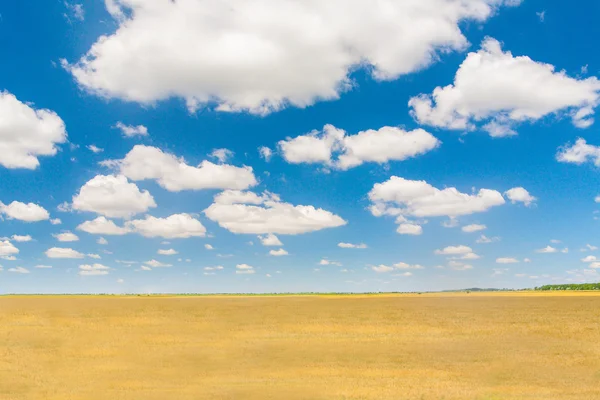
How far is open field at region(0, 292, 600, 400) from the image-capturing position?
3509 cm

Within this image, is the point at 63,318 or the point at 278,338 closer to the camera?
the point at 278,338

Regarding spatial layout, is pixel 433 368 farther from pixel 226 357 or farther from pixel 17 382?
pixel 17 382

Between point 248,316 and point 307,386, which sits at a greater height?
point 248,316

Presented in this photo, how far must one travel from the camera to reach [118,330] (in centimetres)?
5412

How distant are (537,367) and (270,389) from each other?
22.1 metres

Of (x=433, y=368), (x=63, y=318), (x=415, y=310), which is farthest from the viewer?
(x=415, y=310)

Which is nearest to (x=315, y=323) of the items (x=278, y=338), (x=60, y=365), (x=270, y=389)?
(x=278, y=338)

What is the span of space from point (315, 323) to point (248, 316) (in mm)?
10064

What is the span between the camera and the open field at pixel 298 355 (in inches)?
1382

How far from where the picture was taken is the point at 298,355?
44.6 m

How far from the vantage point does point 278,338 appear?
50.3 meters

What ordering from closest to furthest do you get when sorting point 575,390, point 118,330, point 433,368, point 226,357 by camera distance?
point 575,390
point 433,368
point 226,357
point 118,330

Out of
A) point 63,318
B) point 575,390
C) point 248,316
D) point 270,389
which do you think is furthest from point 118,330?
point 575,390

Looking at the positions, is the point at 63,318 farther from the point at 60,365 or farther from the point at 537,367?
the point at 537,367
